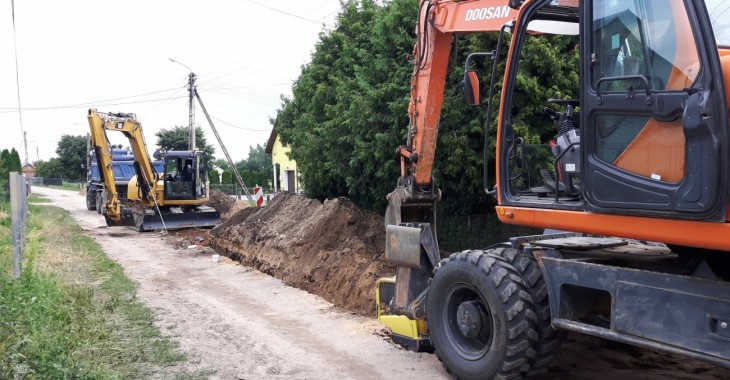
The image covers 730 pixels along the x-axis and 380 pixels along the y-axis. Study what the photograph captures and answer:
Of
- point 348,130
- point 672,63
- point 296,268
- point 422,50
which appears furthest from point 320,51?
point 672,63

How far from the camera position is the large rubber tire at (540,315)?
4.80 metres

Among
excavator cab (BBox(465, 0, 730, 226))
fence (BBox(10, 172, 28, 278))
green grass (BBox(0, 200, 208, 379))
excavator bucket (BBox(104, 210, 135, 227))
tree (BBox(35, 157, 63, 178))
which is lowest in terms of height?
green grass (BBox(0, 200, 208, 379))

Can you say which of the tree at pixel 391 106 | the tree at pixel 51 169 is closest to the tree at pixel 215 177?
the tree at pixel 391 106

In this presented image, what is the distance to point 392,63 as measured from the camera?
11.1 m

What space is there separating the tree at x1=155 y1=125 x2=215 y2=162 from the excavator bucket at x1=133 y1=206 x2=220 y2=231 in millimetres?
41160

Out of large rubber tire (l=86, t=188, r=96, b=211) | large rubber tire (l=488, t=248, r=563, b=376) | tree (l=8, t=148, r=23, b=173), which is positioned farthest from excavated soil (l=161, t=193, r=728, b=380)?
tree (l=8, t=148, r=23, b=173)

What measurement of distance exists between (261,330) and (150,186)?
13.1 m

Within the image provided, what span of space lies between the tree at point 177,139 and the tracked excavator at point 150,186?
39.7 m

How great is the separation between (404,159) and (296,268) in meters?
4.63

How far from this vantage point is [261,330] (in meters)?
7.76

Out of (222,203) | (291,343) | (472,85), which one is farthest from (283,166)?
(472,85)

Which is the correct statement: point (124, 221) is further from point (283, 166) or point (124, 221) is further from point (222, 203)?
point (283, 166)

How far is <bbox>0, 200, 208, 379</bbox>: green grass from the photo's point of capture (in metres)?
5.39

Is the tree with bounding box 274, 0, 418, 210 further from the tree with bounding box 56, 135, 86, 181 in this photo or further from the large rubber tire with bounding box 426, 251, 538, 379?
the tree with bounding box 56, 135, 86, 181
